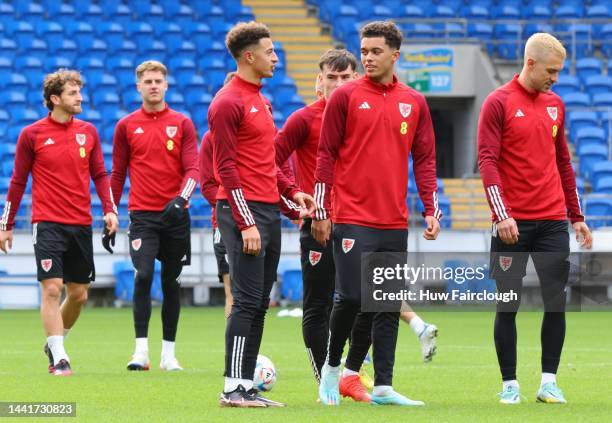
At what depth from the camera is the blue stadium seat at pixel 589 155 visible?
2298 centimetres

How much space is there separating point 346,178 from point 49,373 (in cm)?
348

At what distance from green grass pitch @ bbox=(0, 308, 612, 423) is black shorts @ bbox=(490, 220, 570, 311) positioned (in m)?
0.70

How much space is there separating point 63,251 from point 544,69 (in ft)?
13.6

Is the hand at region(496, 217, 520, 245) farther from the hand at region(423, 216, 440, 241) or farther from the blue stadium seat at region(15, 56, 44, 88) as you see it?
the blue stadium seat at region(15, 56, 44, 88)

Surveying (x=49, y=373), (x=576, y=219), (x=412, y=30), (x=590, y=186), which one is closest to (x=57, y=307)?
(x=49, y=373)

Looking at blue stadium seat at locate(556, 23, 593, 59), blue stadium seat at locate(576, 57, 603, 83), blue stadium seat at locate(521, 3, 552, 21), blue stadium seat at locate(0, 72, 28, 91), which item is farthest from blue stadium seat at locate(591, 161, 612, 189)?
blue stadium seat at locate(0, 72, 28, 91)

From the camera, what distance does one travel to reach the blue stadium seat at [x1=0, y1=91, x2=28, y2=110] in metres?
22.6

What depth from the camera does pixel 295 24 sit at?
27.0 meters

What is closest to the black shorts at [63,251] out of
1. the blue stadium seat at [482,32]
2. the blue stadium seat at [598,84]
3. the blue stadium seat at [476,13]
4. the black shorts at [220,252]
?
the black shorts at [220,252]

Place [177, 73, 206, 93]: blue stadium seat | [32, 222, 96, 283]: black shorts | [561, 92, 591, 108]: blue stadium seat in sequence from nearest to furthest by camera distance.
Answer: [32, 222, 96, 283]: black shorts
[177, 73, 206, 93]: blue stadium seat
[561, 92, 591, 108]: blue stadium seat

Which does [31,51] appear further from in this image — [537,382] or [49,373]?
[537,382]

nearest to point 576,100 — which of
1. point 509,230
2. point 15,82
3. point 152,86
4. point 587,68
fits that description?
point 587,68

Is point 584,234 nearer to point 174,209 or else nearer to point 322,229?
point 322,229

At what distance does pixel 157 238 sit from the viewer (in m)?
10.8
